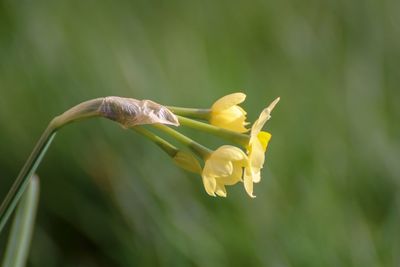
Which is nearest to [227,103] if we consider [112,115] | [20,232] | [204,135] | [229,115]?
[229,115]

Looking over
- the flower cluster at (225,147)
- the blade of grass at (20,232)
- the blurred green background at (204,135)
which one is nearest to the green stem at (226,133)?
the flower cluster at (225,147)

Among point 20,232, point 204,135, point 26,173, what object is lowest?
point 204,135

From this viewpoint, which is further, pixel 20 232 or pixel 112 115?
pixel 20 232

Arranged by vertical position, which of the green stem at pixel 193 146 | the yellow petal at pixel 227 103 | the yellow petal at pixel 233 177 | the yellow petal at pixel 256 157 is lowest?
the yellow petal at pixel 233 177

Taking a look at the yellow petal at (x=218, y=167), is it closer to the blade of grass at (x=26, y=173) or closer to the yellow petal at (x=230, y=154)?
the yellow petal at (x=230, y=154)

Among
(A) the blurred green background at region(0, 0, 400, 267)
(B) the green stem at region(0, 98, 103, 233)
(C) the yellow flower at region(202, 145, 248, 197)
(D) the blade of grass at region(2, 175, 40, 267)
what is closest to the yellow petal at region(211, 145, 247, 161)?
(C) the yellow flower at region(202, 145, 248, 197)

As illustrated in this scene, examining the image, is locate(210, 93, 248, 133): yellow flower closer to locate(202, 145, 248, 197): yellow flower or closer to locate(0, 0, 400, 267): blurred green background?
locate(202, 145, 248, 197): yellow flower

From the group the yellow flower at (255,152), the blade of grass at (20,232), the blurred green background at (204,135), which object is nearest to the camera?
the yellow flower at (255,152)

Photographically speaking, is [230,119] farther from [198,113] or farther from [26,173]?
[26,173]
